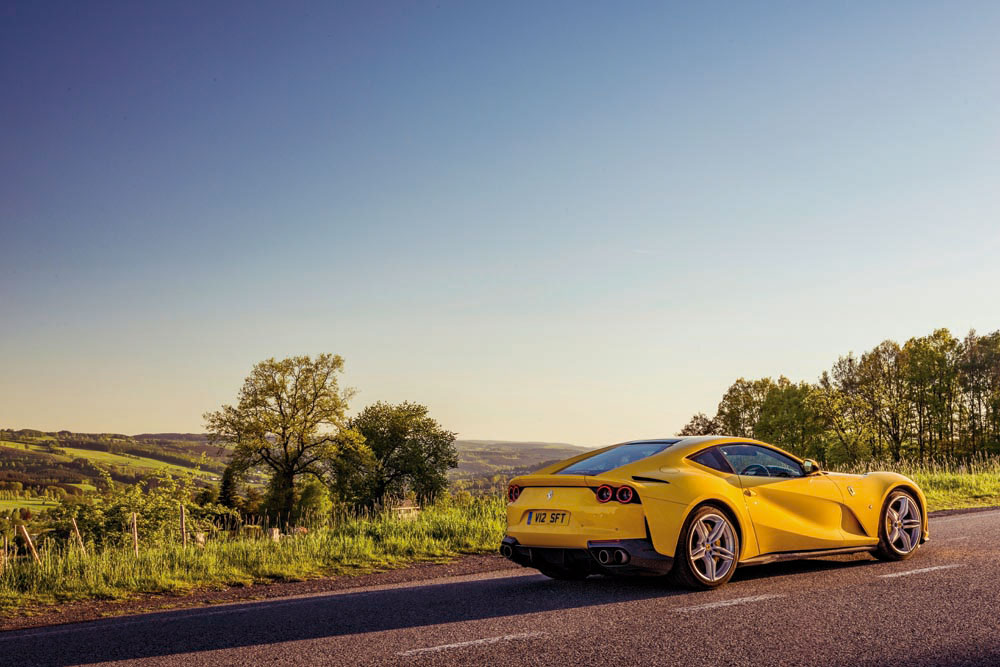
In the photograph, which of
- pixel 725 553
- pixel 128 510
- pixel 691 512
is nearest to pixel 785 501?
pixel 725 553

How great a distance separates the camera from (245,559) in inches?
407

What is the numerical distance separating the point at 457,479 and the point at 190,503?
42.9m

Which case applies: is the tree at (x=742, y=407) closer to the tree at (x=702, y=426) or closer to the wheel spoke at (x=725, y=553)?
the tree at (x=702, y=426)

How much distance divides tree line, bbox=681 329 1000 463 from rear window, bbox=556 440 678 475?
61.7m

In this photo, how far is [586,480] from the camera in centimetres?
718

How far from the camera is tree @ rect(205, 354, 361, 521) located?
186ft

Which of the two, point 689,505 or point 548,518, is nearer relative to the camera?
point 689,505

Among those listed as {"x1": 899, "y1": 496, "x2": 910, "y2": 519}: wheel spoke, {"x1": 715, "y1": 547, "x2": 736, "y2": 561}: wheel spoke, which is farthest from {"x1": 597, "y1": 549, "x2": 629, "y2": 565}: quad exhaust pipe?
{"x1": 899, "y1": 496, "x2": 910, "y2": 519}: wheel spoke

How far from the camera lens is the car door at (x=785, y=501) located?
24.7 ft

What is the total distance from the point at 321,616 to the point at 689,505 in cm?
337

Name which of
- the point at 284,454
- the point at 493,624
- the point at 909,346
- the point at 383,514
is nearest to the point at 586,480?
the point at 493,624

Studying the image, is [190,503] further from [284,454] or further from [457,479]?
[457,479]

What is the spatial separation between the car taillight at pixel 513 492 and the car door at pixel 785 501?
211cm

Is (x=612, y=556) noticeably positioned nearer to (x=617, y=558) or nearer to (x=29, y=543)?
(x=617, y=558)
